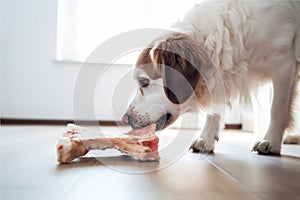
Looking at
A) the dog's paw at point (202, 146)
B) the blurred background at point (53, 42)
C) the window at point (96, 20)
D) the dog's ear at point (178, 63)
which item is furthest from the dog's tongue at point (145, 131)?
the window at point (96, 20)

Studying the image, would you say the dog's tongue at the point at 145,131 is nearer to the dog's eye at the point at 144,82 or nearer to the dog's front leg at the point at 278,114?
the dog's eye at the point at 144,82

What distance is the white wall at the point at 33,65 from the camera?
3.20 metres

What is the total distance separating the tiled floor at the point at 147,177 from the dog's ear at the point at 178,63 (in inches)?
9.4

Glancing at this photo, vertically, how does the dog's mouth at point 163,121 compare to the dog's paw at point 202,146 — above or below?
above

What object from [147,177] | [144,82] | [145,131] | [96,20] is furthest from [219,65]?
[96,20]

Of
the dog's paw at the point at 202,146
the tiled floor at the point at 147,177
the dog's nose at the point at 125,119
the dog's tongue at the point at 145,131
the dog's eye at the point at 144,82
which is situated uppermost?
the dog's eye at the point at 144,82

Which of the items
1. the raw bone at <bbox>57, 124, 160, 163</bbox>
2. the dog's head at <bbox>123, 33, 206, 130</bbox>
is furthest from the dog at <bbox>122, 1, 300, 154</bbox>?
the raw bone at <bbox>57, 124, 160, 163</bbox>

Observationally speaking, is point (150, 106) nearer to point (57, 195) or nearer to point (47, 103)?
point (57, 195)

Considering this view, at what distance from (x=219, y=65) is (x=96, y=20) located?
2185mm

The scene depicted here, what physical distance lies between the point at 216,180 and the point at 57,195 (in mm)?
387

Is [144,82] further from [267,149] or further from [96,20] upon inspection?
[96,20]

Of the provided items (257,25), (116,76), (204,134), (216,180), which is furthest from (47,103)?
(216,180)

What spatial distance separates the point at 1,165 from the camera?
99 cm

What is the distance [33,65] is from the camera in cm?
324
